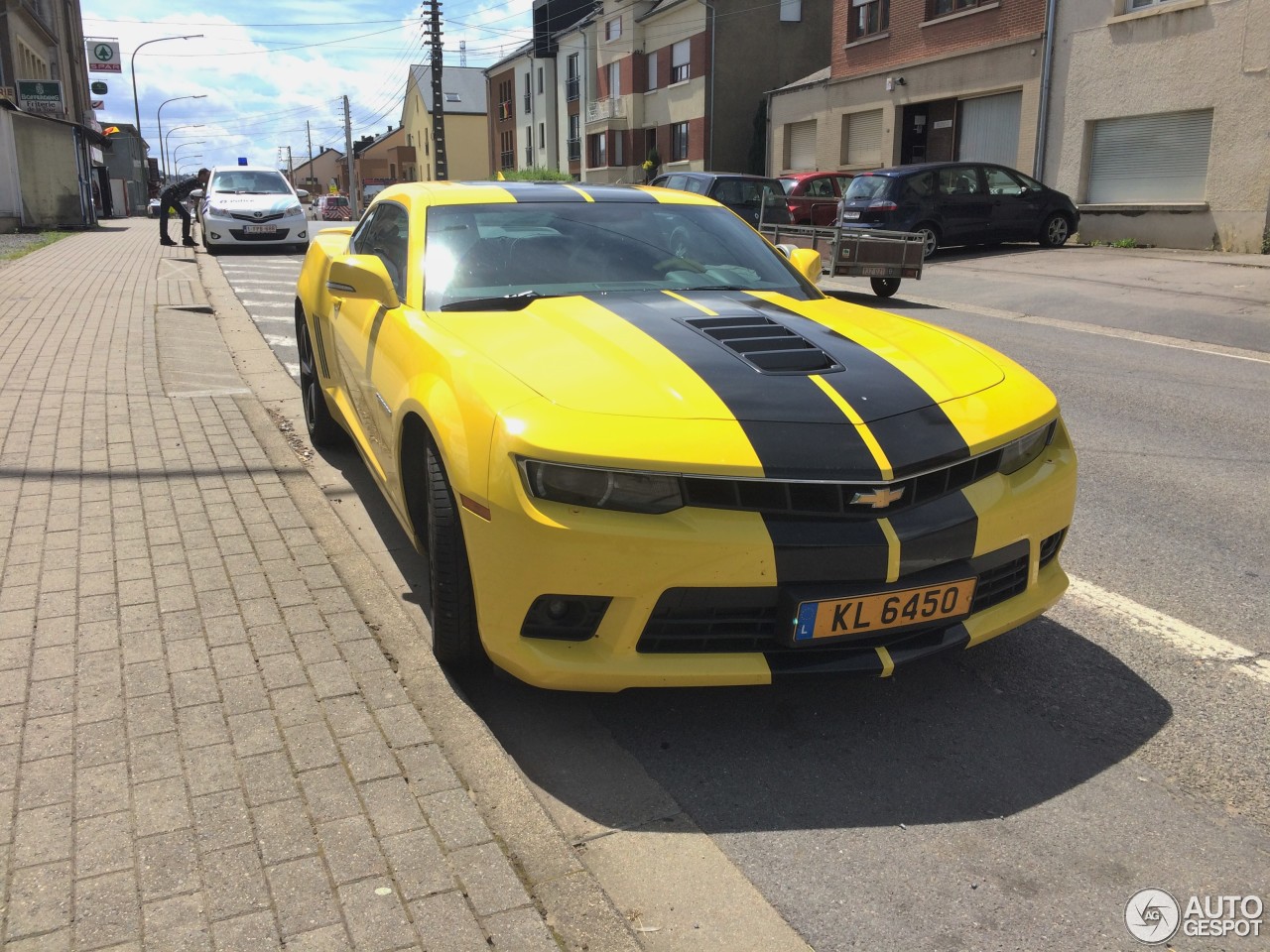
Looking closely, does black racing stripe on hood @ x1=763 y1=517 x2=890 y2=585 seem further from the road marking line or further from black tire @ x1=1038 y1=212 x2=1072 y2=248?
black tire @ x1=1038 y1=212 x2=1072 y2=248

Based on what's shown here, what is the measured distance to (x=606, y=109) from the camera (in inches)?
1877

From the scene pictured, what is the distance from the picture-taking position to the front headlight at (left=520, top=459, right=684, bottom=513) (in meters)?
2.74

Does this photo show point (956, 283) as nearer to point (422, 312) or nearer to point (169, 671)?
point (422, 312)

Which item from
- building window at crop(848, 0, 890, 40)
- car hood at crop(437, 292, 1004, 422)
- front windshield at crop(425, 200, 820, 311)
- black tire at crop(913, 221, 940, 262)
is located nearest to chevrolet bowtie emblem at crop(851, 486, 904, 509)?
car hood at crop(437, 292, 1004, 422)

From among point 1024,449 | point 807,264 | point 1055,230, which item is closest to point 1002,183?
point 1055,230

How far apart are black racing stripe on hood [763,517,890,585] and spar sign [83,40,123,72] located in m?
59.5

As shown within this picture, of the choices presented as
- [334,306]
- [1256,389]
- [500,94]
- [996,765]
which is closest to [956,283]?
[1256,389]

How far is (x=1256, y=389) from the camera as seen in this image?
26.4ft

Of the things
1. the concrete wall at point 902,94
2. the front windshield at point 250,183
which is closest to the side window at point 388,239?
the front windshield at point 250,183

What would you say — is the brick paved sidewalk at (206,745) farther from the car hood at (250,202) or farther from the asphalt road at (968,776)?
the car hood at (250,202)

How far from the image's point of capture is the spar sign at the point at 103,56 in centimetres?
5184

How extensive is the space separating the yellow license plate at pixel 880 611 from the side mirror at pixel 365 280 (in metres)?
2.17

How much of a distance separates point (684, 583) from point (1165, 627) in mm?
2097

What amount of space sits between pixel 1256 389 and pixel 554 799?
737cm
